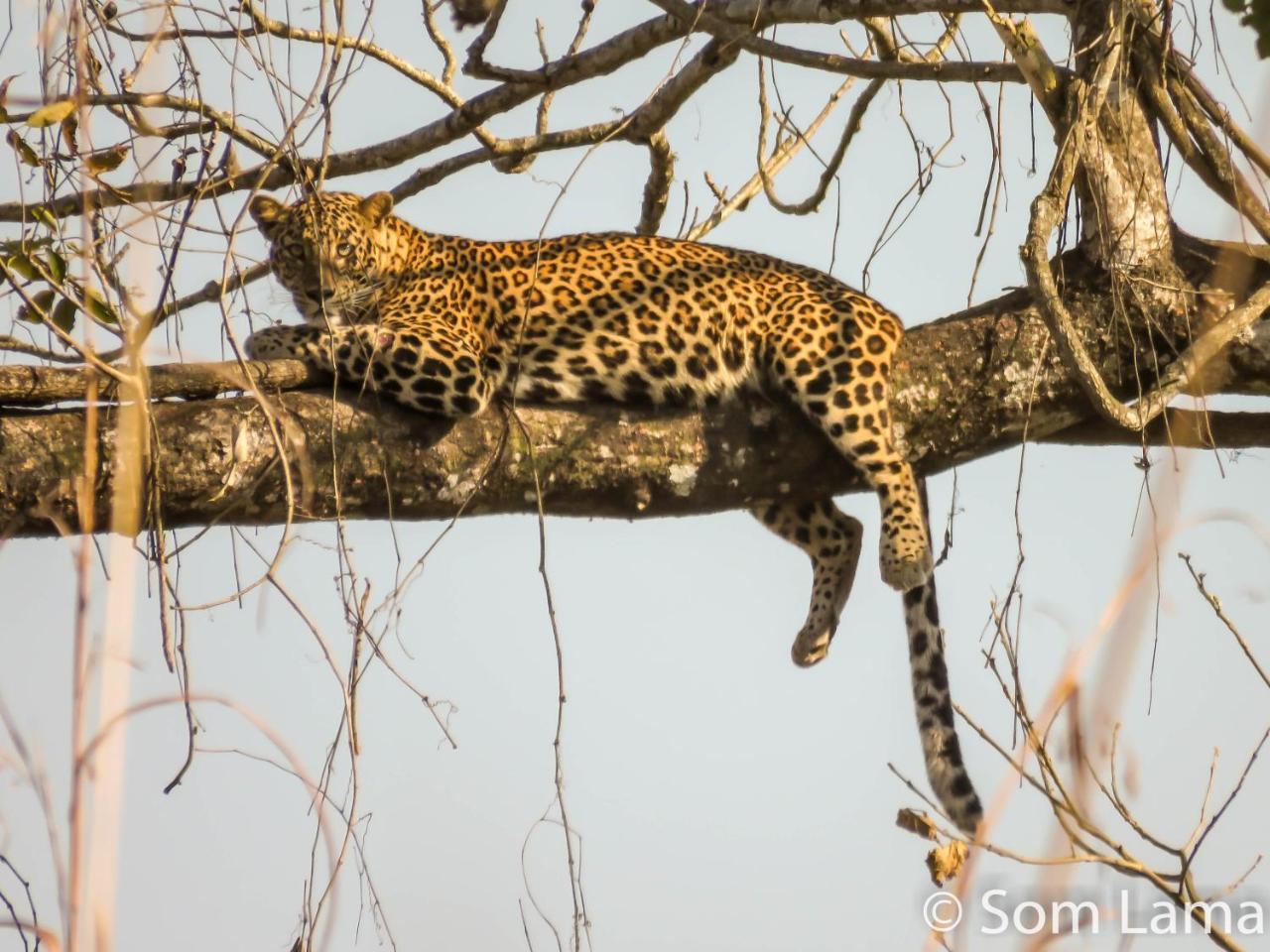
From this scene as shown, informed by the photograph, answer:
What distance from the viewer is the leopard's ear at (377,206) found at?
7.40 meters

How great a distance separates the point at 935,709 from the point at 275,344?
298 cm

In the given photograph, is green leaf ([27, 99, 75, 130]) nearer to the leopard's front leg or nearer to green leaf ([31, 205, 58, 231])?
green leaf ([31, 205, 58, 231])

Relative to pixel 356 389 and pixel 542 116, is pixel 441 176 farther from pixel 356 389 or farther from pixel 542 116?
pixel 356 389

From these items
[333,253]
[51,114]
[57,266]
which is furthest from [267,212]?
[51,114]

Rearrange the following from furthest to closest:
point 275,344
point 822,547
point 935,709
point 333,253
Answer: point 333,253, point 822,547, point 935,709, point 275,344

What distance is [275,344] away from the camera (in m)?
6.37

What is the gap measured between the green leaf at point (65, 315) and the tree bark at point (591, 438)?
17 cm

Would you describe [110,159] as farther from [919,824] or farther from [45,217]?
[919,824]

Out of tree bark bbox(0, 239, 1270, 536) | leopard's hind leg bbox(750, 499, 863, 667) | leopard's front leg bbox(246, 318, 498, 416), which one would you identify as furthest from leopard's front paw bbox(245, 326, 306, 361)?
leopard's hind leg bbox(750, 499, 863, 667)

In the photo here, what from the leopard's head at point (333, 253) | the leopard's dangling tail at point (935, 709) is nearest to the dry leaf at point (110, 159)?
the leopard's head at point (333, 253)

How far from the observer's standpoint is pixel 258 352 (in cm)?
639

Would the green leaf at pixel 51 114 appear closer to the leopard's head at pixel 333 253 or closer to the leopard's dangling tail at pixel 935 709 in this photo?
the leopard's head at pixel 333 253

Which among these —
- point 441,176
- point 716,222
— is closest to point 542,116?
point 441,176

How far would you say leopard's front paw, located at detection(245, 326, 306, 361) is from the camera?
6293 mm
